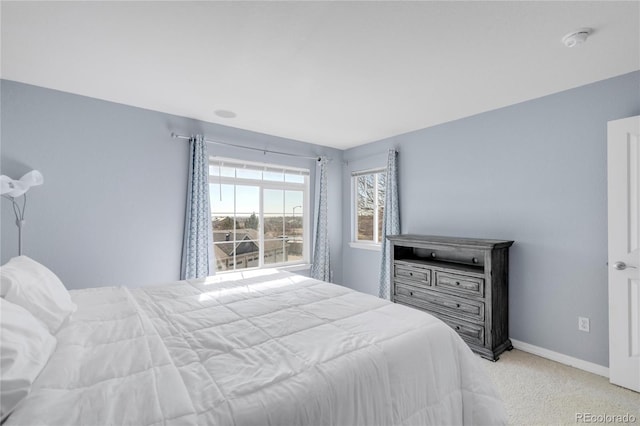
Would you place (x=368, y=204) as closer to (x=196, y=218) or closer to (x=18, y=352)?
(x=196, y=218)

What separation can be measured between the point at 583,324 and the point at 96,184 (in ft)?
15.5

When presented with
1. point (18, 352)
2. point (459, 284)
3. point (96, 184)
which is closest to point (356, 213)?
point (459, 284)

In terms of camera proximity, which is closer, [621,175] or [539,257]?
[621,175]

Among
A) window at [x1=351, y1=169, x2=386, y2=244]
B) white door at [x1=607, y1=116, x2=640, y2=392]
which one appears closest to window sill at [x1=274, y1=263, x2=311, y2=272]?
window at [x1=351, y1=169, x2=386, y2=244]

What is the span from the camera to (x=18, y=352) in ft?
3.04

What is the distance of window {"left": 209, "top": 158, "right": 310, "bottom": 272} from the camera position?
3.71 metres

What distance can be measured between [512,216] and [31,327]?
359cm

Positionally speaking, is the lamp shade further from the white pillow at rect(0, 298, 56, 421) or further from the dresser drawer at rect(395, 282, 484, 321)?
the dresser drawer at rect(395, 282, 484, 321)

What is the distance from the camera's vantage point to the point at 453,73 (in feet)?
7.39

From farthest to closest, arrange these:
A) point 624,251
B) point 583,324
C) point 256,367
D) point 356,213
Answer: point 356,213, point 583,324, point 624,251, point 256,367

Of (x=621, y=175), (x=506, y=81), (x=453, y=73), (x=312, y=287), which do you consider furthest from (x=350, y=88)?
(x=621, y=175)

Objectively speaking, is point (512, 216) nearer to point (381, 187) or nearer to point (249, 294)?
point (381, 187)

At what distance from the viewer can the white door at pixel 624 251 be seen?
2127 millimetres

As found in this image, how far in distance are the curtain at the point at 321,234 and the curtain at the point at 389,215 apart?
914 mm
